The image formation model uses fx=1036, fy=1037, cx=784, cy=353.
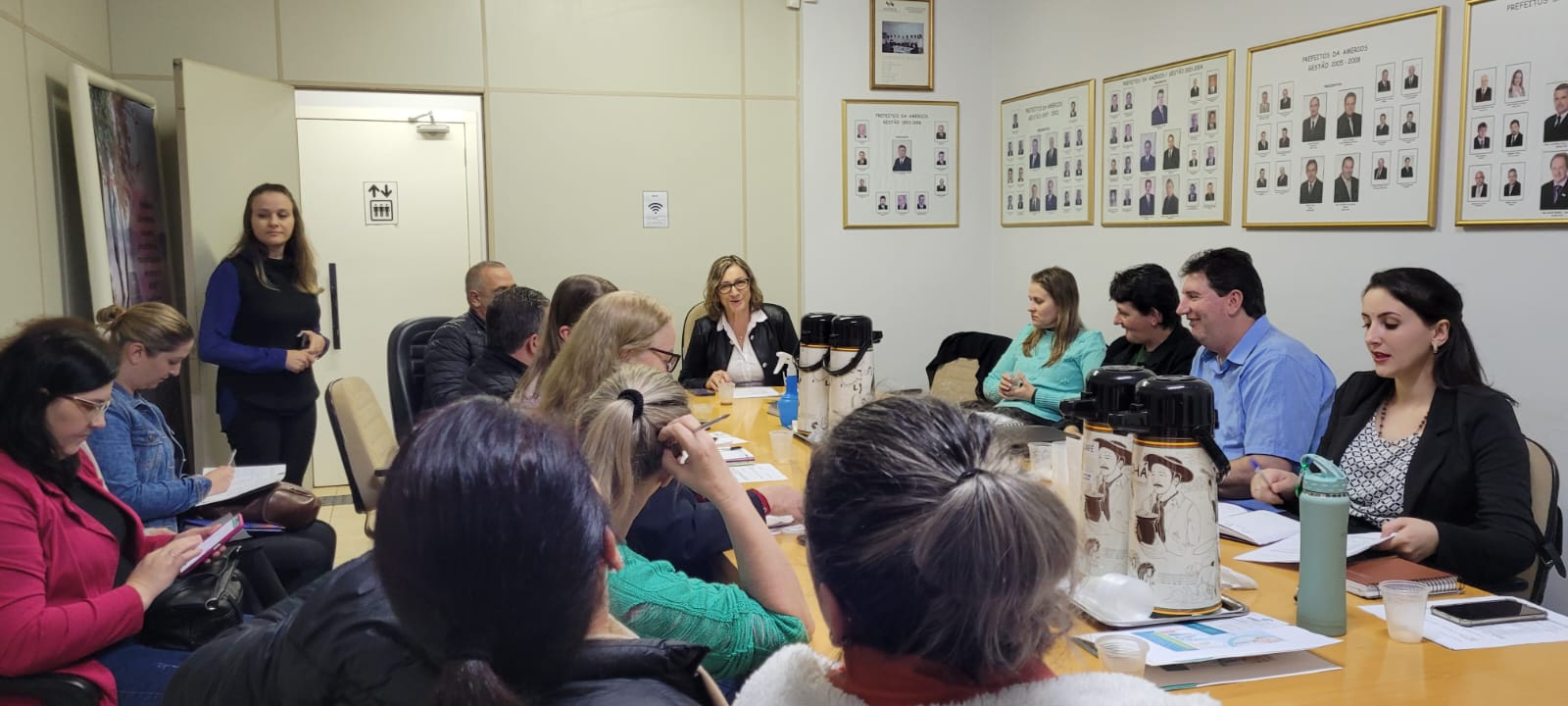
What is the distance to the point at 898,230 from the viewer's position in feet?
19.6

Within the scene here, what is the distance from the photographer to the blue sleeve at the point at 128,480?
8.67ft

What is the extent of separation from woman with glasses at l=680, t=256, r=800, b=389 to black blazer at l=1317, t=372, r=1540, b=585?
3003 millimetres

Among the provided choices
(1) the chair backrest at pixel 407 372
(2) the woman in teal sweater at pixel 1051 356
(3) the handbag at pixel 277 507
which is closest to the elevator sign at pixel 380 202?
(1) the chair backrest at pixel 407 372

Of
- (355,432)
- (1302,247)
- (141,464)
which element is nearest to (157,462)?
(141,464)

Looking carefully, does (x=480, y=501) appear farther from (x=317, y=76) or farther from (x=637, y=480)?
(x=317, y=76)

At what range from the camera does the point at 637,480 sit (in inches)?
69.6

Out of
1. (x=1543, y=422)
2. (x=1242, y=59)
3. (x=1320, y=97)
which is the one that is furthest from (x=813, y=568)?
(x=1242, y=59)

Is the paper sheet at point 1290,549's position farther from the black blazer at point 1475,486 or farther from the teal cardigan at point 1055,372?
the teal cardigan at point 1055,372

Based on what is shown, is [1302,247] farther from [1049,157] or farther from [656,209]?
[656,209]

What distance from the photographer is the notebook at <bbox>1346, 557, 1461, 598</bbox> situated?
1816mm

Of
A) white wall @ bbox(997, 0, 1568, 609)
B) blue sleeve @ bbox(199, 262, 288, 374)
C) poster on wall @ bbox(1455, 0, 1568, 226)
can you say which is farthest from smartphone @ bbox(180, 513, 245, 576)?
poster on wall @ bbox(1455, 0, 1568, 226)

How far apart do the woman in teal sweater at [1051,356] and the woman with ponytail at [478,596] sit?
3385 millimetres

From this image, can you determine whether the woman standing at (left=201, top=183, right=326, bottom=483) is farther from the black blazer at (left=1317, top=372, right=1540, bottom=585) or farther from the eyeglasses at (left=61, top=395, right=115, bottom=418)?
the black blazer at (left=1317, top=372, right=1540, bottom=585)

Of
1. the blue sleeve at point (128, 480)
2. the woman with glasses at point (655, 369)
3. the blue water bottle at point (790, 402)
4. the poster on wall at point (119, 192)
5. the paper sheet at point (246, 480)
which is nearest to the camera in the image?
the woman with glasses at point (655, 369)
